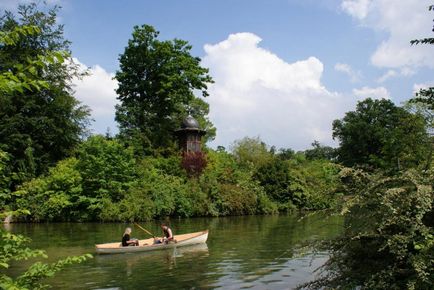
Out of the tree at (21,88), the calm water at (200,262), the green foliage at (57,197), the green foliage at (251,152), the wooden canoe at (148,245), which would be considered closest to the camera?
the tree at (21,88)

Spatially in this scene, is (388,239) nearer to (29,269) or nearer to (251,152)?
(29,269)

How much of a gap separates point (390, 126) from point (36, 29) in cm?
6002

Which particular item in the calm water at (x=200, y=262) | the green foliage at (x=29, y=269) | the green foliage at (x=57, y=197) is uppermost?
the green foliage at (x=57, y=197)

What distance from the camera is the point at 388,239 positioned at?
5746mm

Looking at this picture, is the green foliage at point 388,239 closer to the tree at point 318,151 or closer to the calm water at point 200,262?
the calm water at point 200,262

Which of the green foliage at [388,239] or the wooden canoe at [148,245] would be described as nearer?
the green foliage at [388,239]

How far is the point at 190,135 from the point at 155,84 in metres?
7.02

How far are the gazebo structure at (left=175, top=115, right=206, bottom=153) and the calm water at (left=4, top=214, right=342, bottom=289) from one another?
598 inches

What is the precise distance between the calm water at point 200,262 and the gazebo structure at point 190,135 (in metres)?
15.2

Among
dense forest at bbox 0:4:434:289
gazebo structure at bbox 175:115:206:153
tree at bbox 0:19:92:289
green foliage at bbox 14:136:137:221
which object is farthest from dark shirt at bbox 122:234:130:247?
gazebo structure at bbox 175:115:206:153

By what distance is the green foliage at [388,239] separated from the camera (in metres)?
5.74

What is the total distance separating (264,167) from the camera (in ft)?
146

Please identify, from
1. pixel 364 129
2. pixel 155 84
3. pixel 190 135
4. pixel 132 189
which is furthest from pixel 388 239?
pixel 364 129

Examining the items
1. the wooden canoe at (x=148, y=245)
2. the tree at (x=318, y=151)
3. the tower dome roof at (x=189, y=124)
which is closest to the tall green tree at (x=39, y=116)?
the tower dome roof at (x=189, y=124)
